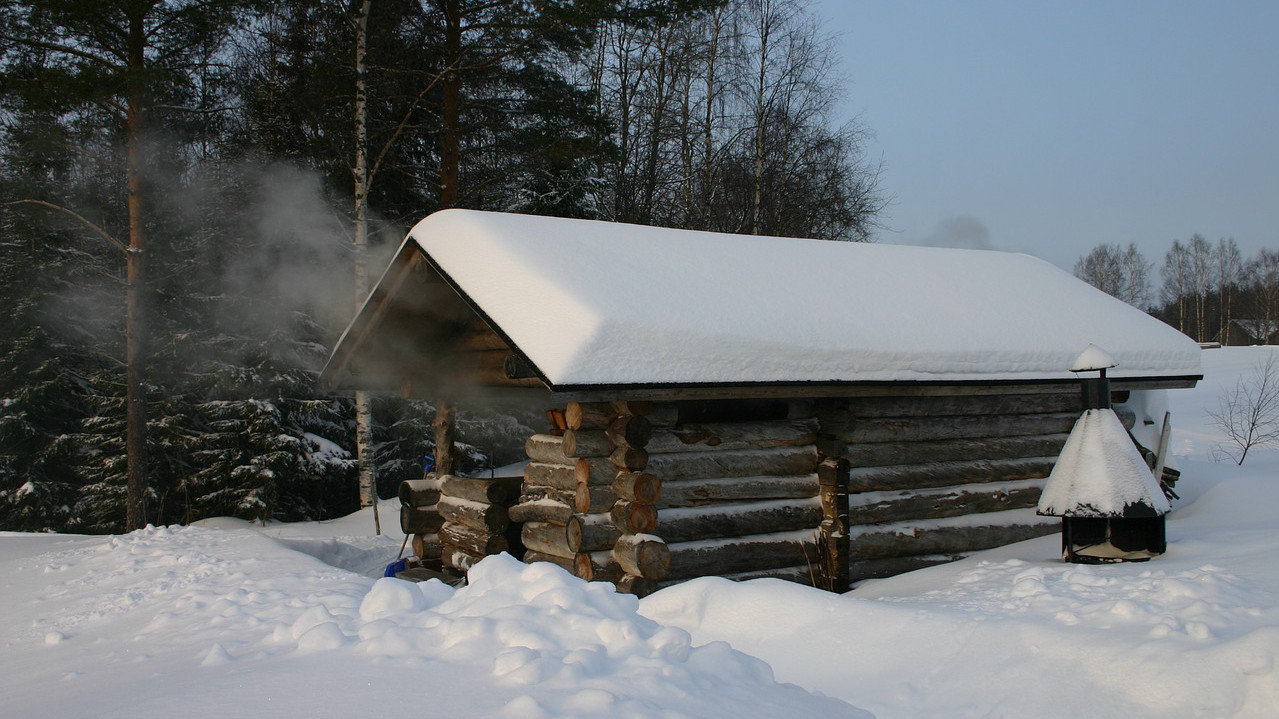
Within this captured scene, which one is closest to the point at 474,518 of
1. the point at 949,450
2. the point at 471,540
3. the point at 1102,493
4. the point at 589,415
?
the point at 471,540

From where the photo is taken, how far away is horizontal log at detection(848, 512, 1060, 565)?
7.58 meters

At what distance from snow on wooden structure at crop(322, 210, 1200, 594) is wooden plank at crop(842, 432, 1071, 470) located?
0.02m

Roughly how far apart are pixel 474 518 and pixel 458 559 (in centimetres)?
67

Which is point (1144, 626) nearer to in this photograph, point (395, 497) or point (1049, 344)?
point (1049, 344)

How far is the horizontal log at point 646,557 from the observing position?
628cm

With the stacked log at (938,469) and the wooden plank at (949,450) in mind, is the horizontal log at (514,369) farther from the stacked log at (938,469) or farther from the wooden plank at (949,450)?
the wooden plank at (949,450)

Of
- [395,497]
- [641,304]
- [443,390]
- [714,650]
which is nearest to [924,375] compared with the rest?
[641,304]

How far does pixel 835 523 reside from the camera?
731 centimetres

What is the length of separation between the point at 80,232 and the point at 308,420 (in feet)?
22.1

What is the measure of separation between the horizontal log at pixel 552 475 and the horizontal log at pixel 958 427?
2.35 metres

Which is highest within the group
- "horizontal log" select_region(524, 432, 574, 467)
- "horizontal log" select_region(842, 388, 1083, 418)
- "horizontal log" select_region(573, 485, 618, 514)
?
"horizontal log" select_region(842, 388, 1083, 418)

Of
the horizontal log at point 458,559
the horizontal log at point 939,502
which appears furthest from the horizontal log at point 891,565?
the horizontal log at point 458,559

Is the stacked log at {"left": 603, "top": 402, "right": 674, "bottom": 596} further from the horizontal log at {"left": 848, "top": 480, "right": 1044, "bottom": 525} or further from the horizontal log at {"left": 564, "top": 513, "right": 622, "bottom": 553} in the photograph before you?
the horizontal log at {"left": 848, "top": 480, "right": 1044, "bottom": 525}

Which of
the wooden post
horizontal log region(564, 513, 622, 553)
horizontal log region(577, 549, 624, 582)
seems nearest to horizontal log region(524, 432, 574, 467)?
horizontal log region(564, 513, 622, 553)
